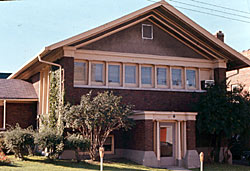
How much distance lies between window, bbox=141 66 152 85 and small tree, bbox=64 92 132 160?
3288 mm

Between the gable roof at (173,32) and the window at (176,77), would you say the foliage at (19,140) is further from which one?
the window at (176,77)

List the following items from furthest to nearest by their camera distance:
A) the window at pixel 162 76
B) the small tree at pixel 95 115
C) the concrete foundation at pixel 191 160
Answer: the window at pixel 162 76
the concrete foundation at pixel 191 160
the small tree at pixel 95 115

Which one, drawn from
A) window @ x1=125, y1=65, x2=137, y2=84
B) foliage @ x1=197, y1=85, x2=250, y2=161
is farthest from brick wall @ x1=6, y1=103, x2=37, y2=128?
foliage @ x1=197, y1=85, x2=250, y2=161

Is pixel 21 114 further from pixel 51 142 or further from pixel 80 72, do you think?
pixel 51 142

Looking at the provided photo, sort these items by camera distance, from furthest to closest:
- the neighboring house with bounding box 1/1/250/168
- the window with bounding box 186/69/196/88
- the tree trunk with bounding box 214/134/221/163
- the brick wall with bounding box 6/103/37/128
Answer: the brick wall with bounding box 6/103/37/128 → the window with bounding box 186/69/196/88 → the tree trunk with bounding box 214/134/221/163 → the neighboring house with bounding box 1/1/250/168

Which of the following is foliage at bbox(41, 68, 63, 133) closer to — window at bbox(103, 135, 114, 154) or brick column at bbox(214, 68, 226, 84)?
window at bbox(103, 135, 114, 154)

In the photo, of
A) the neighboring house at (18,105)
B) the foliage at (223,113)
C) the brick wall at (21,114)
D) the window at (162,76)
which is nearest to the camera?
the foliage at (223,113)

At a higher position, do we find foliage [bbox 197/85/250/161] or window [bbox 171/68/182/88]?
window [bbox 171/68/182/88]

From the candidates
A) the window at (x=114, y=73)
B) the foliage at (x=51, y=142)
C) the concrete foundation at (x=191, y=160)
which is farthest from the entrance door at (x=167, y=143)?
the foliage at (x=51, y=142)

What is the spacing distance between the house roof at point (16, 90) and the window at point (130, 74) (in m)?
6.59

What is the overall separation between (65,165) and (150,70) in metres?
7.29

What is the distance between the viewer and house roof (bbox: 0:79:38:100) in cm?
2270

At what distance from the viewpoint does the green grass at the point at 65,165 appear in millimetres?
14750

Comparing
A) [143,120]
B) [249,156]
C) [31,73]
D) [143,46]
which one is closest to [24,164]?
[143,120]
